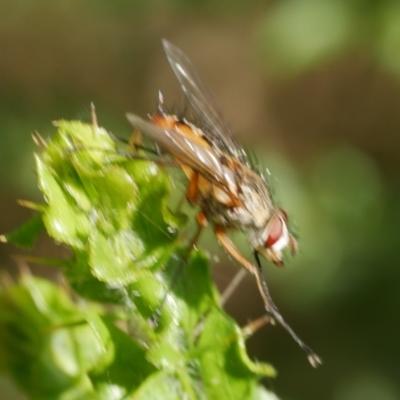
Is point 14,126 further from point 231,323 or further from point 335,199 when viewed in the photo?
point 231,323

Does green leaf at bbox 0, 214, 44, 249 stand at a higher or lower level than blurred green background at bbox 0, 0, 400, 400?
higher

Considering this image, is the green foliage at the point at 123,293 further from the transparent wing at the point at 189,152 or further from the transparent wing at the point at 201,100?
the transparent wing at the point at 201,100

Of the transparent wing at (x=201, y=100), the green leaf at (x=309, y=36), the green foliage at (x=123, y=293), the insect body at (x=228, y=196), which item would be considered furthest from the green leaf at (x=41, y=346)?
the green leaf at (x=309, y=36)

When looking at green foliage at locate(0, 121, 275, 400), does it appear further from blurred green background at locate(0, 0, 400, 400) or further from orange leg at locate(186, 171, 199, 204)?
blurred green background at locate(0, 0, 400, 400)

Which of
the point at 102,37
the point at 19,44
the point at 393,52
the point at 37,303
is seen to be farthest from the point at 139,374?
the point at 19,44

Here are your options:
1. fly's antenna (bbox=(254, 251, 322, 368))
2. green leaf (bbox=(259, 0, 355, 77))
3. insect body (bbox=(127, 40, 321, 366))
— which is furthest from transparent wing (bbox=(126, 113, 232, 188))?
green leaf (bbox=(259, 0, 355, 77))

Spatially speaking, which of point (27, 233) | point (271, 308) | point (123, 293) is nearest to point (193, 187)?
point (271, 308)

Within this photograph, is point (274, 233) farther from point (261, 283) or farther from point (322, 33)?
point (322, 33)
